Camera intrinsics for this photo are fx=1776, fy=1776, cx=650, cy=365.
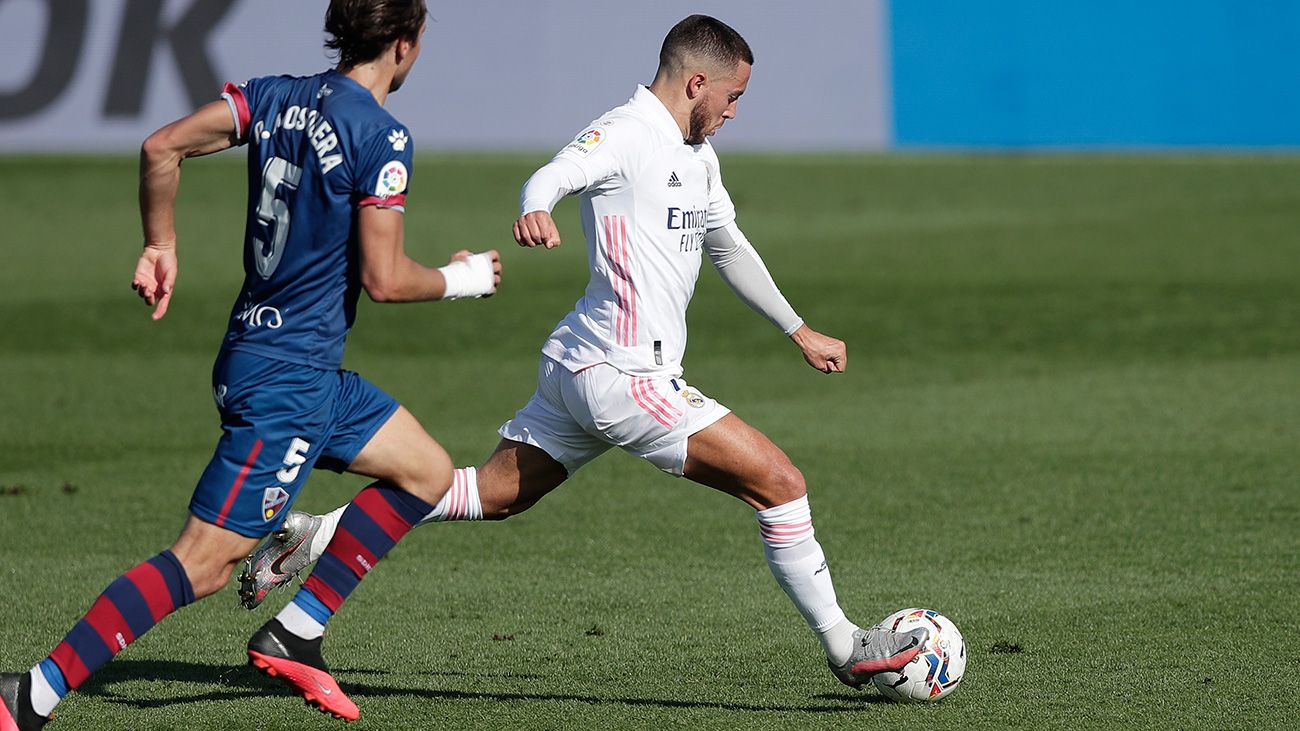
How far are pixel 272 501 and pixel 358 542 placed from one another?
36cm

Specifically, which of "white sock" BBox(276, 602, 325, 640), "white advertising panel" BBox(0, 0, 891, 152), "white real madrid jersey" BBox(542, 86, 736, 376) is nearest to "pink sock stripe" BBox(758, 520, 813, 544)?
"white real madrid jersey" BBox(542, 86, 736, 376)

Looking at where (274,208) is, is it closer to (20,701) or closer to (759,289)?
(20,701)

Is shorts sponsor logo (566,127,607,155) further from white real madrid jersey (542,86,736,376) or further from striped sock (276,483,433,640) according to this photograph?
striped sock (276,483,433,640)

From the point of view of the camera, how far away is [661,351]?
18.0ft

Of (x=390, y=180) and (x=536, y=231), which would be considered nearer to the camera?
(x=390, y=180)

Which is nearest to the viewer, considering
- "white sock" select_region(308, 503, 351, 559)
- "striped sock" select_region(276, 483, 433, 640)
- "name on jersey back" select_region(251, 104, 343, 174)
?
"name on jersey back" select_region(251, 104, 343, 174)

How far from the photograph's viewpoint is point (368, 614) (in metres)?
6.58

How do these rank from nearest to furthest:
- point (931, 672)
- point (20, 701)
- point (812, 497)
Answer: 1. point (20, 701)
2. point (931, 672)
3. point (812, 497)

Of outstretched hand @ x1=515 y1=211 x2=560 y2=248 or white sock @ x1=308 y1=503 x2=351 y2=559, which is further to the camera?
white sock @ x1=308 y1=503 x2=351 y2=559

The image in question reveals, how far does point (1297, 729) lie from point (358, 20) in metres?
3.23

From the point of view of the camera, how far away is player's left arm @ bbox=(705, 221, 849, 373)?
591cm

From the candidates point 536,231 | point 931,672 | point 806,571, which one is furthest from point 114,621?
point 931,672

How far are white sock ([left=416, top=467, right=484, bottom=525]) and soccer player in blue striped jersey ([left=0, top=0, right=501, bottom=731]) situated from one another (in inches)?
33.9

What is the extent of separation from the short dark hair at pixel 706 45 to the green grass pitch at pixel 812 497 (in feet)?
6.42
